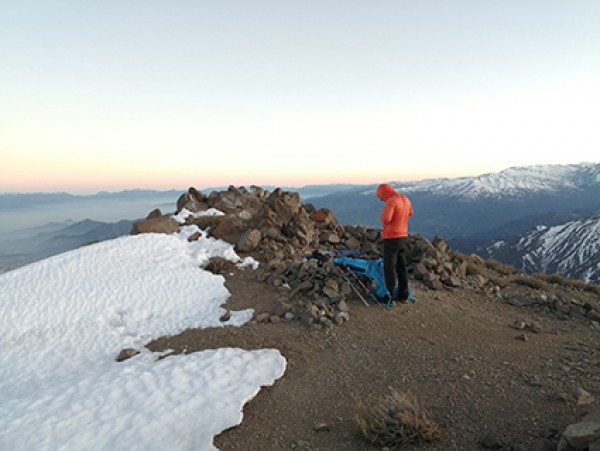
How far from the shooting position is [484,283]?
12602 mm

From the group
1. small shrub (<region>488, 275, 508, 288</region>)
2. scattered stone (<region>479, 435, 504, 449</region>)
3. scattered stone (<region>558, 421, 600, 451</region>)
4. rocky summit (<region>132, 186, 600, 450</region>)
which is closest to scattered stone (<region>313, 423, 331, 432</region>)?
rocky summit (<region>132, 186, 600, 450</region>)

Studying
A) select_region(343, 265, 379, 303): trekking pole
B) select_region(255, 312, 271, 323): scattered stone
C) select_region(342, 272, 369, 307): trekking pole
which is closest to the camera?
select_region(255, 312, 271, 323): scattered stone

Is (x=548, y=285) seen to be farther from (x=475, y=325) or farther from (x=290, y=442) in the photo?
(x=290, y=442)

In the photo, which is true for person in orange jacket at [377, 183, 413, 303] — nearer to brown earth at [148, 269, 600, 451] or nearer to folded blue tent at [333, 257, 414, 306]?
folded blue tent at [333, 257, 414, 306]

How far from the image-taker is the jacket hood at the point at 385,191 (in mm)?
9848

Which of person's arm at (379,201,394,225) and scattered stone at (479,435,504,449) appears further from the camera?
person's arm at (379,201,394,225)

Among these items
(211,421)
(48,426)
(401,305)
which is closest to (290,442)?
(211,421)

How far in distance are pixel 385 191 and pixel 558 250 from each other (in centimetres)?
14450

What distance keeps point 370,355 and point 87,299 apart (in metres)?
7.98

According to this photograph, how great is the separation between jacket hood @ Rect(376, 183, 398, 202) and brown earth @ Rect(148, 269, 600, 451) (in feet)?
9.73

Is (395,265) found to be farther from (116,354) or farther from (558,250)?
(558,250)

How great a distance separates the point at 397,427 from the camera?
Result: 190 inches

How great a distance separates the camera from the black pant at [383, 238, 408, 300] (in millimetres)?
9680

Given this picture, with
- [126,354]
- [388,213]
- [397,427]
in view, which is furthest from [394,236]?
[126,354]
